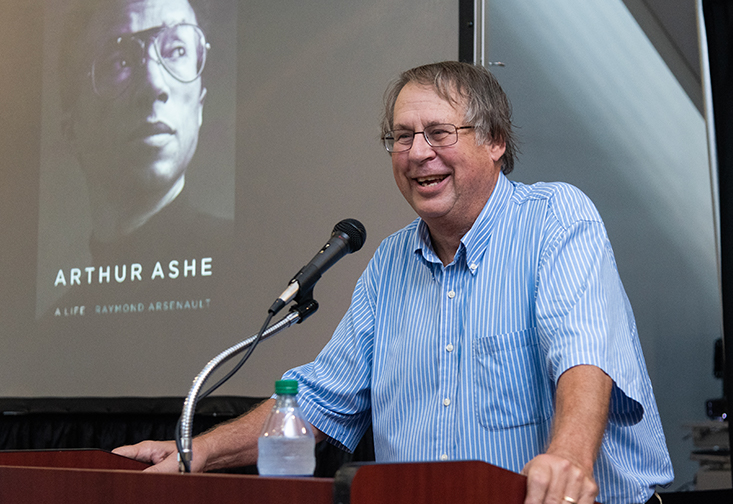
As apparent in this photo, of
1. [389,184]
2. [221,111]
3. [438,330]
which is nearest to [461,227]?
[438,330]

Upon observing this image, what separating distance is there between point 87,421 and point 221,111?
154 cm

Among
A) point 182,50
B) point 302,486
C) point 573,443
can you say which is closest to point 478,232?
point 573,443

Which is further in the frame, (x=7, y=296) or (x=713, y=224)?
(x=7, y=296)

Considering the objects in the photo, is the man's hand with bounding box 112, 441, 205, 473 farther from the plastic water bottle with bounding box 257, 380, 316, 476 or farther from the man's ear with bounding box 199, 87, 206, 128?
the man's ear with bounding box 199, 87, 206, 128

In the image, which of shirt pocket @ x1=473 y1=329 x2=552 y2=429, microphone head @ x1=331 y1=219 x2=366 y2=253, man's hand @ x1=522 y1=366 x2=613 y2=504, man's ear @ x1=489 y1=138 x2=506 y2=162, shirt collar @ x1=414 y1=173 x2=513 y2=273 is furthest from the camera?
man's ear @ x1=489 y1=138 x2=506 y2=162

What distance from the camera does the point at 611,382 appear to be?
4.28ft

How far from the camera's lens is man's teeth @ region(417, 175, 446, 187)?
174cm

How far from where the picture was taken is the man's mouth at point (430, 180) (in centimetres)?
174

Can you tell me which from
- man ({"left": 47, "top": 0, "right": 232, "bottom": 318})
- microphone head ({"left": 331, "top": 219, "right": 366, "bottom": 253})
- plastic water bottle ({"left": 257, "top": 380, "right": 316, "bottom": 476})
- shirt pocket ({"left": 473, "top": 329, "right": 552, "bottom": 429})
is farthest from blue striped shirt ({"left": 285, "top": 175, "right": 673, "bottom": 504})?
man ({"left": 47, "top": 0, "right": 232, "bottom": 318})

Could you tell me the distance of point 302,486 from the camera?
35.1 inches

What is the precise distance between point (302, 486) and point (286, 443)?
10.3 inches

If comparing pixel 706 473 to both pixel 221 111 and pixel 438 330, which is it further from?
pixel 221 111

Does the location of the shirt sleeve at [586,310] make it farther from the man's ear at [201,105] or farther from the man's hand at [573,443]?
the man's ear at [201,105]

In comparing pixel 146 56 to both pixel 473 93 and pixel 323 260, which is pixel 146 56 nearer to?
pixel 473 93
